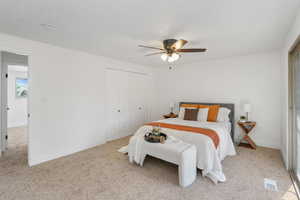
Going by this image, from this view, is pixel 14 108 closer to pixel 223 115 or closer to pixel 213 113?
pixel 213 113

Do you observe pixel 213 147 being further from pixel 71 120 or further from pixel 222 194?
pixel 71 120

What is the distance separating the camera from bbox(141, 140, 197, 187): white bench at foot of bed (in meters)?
2.14

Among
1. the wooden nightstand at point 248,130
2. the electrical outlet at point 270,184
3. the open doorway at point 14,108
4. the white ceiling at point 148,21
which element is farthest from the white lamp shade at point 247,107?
the open doorway at point 14,108

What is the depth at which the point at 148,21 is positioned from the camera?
214cm

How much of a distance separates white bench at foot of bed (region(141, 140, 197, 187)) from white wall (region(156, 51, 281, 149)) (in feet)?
8.41

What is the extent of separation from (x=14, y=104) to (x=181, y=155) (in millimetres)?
7414

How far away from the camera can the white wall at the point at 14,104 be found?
19.5 ft

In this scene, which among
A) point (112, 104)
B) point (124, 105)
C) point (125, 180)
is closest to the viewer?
point (125, 180)

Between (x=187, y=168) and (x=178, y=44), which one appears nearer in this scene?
(x=187, y=168)

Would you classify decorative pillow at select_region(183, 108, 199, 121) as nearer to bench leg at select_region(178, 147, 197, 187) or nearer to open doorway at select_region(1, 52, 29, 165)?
bench leg at select_region(178, 147, 197, 187)

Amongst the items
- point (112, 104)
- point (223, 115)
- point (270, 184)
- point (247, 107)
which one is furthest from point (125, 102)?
point (270, 184)

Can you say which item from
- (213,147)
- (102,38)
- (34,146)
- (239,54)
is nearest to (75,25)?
(102,38)

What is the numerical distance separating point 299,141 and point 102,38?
3783mm

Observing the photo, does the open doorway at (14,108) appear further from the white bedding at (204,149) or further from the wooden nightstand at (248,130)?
the wooden nightstand at (248,130)
